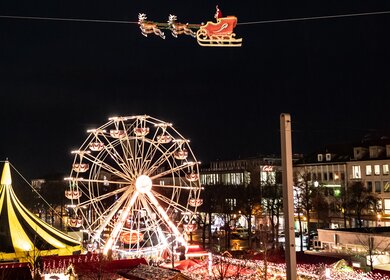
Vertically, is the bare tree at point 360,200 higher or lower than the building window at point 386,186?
lower

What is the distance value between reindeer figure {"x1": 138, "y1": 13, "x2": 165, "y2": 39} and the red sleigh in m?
1.55

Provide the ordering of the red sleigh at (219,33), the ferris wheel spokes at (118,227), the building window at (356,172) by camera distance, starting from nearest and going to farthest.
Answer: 1. the red sleigh at (219,33)
2. the ferris wheel spokes at (118,227)
3. the building window at (356,172)

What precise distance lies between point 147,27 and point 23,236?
18.1m

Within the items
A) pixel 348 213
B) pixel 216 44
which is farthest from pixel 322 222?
pixel 216 44

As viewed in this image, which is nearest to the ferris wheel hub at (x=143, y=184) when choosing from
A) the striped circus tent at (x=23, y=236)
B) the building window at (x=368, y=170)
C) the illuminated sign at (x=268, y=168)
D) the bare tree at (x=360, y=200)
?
the striped circus tent at (x=23, y=236)

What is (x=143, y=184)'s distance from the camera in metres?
32.2

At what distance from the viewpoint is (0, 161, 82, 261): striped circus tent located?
29391mm

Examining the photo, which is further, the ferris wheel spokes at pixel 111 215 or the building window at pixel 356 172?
the building window at pixel 356 172

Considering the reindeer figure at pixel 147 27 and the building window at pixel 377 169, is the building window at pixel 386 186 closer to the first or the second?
the building window at pixel 377 169

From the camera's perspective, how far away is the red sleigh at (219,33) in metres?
17.8

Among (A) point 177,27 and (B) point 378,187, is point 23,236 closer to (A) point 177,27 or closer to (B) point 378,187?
(A) point 177,27

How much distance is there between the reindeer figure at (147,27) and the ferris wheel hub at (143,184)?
15132mm

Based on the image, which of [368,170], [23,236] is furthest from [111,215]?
[368,170]

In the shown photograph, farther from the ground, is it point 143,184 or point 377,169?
point 377,169
